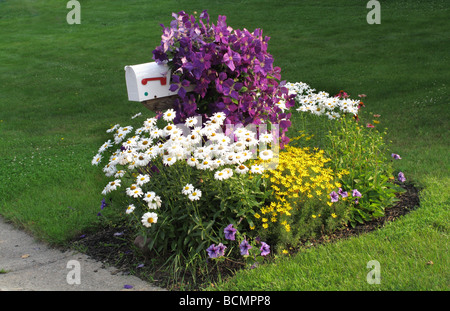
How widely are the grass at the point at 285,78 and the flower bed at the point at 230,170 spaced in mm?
310

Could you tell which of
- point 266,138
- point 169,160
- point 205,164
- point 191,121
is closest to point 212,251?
point 205,164

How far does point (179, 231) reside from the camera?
3932 millimetres

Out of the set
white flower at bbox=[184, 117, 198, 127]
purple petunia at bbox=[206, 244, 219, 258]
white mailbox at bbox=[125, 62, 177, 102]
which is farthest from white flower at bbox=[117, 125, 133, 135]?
purple petunia at bbox=[206, 244, 219, 258]

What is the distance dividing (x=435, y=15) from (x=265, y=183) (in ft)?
44.1

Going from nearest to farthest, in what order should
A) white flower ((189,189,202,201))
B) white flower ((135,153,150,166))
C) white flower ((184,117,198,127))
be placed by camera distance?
white flower ((189,189,202,201)) → white flower ((135,153,150,166)) → white flower ((184,117,198,127))

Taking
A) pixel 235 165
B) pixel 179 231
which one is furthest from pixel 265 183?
pixel 179 231

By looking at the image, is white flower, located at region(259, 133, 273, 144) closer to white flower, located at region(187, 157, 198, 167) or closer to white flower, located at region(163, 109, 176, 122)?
white flower, located at region(187, 157, 198, 167)

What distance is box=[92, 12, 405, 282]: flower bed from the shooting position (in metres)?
3.70

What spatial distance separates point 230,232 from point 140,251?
90cm

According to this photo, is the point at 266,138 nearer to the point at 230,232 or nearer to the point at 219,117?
the point at 219,117

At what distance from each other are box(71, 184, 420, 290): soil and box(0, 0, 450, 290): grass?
150mm

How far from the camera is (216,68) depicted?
4.27 m

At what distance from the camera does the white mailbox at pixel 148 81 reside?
4.16 meters

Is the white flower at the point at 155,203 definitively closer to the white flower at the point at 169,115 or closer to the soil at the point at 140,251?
the soil at the point at 140,251
